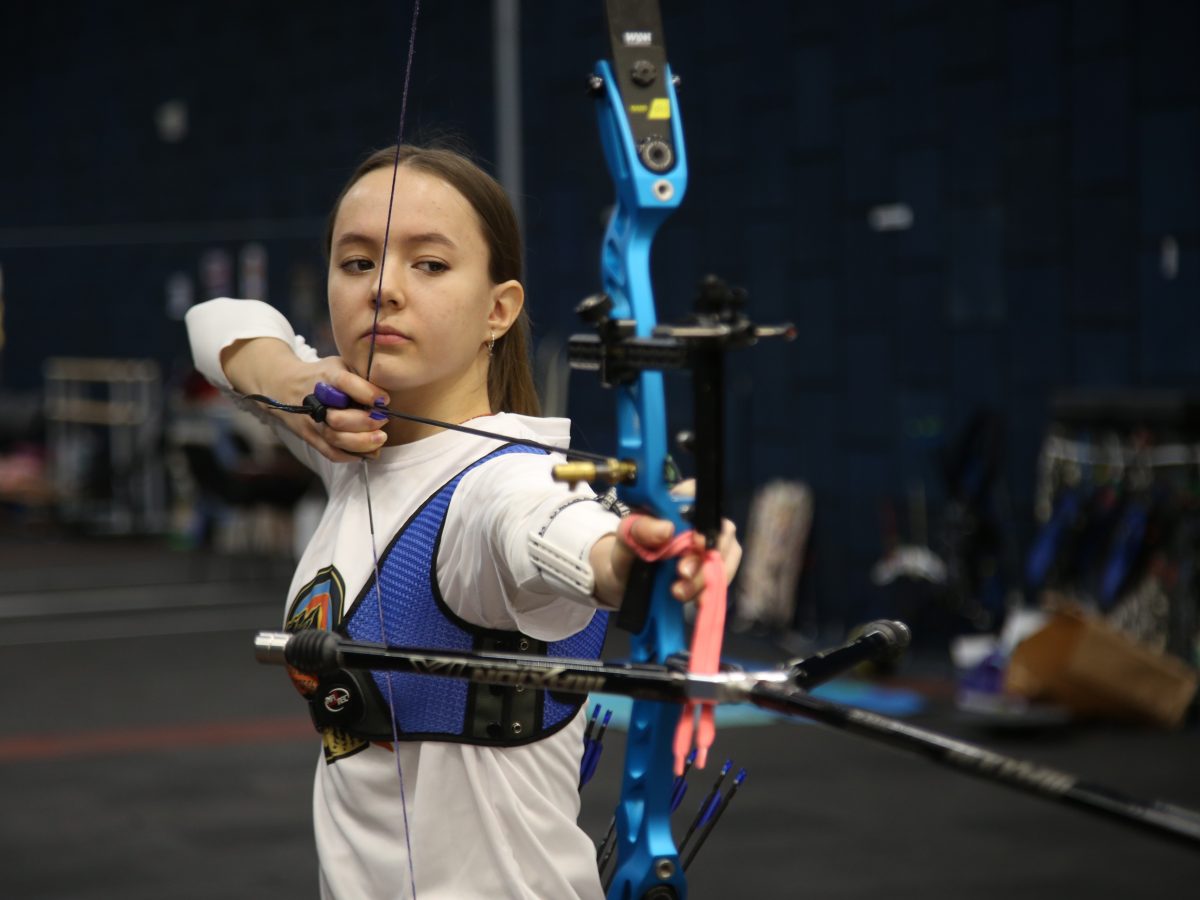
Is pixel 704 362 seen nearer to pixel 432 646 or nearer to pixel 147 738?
pixel 432 646

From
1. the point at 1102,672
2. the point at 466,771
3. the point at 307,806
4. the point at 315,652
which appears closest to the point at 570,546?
the point at 315,652

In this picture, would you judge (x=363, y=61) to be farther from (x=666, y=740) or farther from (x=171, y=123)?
(x=666, y=740)

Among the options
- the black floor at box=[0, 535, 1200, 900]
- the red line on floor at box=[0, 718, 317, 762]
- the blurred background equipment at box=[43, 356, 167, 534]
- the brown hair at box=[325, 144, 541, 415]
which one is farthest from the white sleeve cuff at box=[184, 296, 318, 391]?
the blurred background equipment at box=[43, 356, 167, 534]

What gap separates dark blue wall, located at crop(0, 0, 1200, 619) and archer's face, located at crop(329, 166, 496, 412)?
14.1ft

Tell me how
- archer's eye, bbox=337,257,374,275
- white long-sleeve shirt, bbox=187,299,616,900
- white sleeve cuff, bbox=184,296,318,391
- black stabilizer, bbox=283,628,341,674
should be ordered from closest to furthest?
black stabilizer, bbox=283,628,341,674 < white long-sleeve shirt, bbox=187,299,616,900 < archer's eye, bbox=337,257,374,275 < white sleeve cuff, bbox=184,296,318,391

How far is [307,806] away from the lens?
4016 millimetres

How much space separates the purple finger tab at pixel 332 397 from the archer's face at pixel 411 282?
27mm

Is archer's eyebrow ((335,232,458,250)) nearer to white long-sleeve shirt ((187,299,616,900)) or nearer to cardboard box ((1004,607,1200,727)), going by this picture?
white long-sleeve shirt ((187,299,616,900))

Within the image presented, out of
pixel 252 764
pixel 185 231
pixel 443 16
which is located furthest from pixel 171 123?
pixel 252 764

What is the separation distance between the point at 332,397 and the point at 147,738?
3875mm

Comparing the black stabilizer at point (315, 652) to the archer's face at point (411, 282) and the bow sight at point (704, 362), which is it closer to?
the bow sight at point (704, 362)

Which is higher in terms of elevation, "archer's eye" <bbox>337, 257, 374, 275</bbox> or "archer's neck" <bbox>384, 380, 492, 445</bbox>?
"archer's eye" <bbox>337, 257, 374, 275</bbox>

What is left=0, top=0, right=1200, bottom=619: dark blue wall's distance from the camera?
210 inches

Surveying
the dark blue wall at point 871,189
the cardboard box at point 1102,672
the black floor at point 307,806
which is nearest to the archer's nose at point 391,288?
the black floor at point 307,806
